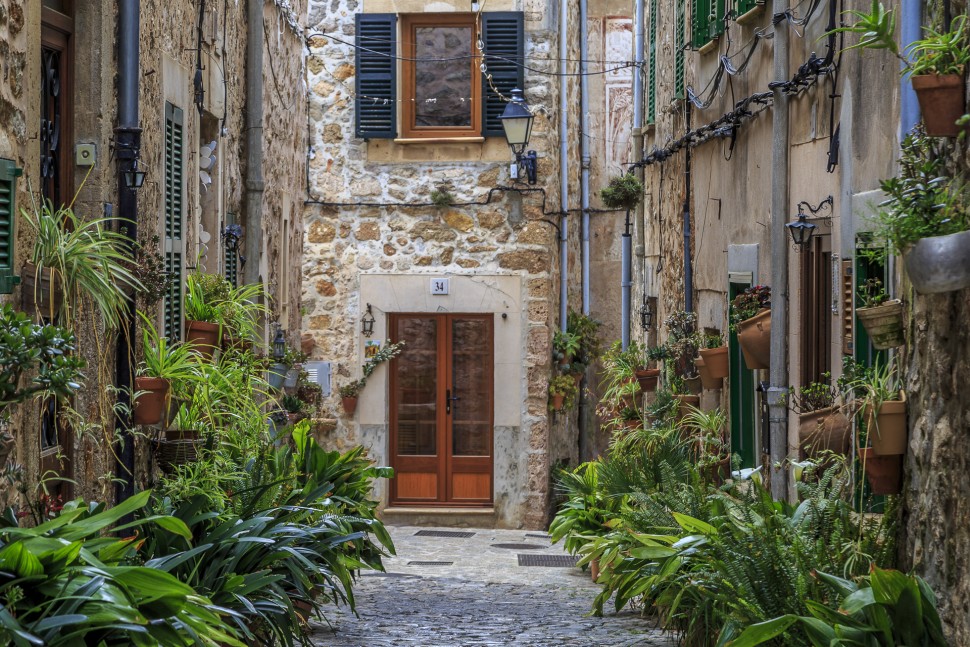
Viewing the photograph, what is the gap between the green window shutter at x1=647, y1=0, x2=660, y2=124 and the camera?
42.3 feet

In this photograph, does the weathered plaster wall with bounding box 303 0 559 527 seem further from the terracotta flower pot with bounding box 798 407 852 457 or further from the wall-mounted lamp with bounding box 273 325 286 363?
the terracotta flower pot with bounding box 798 407 852 457

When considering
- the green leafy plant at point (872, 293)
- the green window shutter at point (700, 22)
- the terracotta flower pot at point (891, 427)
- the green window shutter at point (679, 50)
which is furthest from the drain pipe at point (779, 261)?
the green window shutter at point (679, 50)

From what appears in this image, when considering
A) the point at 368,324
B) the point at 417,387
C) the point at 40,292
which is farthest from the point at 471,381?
the point at 40,292

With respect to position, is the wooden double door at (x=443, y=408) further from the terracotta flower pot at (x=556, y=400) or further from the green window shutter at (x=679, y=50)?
the green window shutter at (x=679, y=50)

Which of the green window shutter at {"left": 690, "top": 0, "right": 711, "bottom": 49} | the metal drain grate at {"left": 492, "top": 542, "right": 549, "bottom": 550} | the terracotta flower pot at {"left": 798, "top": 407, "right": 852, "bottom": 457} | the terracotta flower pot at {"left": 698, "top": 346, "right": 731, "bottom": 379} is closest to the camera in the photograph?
the terracotta flower pot at {"left": 798, "top": 407, "right": 852, "bottom": 457}

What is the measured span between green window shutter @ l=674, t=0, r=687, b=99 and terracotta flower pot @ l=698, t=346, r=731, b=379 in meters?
2.83

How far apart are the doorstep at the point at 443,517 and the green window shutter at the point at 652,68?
459 centimetres

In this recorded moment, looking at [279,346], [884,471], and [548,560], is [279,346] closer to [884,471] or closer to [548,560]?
[548,560]

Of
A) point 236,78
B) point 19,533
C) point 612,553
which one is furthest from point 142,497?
point 236,78

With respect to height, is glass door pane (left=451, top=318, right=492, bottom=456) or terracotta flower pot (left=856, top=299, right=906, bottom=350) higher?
terracotta flower pot (left=856, top=299, right=906, bottom=350)

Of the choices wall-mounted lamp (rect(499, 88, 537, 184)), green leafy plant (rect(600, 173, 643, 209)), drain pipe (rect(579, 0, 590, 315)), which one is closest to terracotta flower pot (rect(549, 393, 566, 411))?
drain pipe (rect(579, 0, 590, 315))

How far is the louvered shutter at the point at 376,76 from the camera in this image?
557 inches

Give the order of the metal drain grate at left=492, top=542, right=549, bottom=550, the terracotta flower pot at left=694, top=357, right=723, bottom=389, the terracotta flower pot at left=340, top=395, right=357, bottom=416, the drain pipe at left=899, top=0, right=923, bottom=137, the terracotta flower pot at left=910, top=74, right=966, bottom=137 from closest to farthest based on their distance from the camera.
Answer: the terracotta flower pot at left=910, top=74, right=966, bottom=137 < the drain pipe at left=899, top=0, right=923, bottom=137 < the terracotta flower pot at left=694, top=357, right=723, bottom=389 < the metal drain grate at left=492, top=542, right=549, bottom=550 < the terracotta flower pot at left=340, top=395, right=357, bottom=416

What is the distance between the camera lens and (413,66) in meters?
14.2
